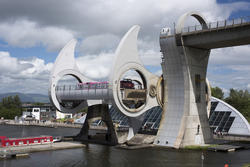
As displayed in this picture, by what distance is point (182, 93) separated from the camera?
4191 centimetres

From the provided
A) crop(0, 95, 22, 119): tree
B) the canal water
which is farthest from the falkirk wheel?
crop(0, 95, 22, 119): tree

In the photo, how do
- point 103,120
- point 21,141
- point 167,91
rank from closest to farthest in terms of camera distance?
point 21,141
point 167,91
point 103,120

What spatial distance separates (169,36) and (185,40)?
220 centimetres

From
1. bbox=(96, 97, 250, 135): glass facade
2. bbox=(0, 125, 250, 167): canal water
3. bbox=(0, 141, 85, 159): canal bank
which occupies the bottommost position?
bbox=(0, 125, 250, 167): canal water

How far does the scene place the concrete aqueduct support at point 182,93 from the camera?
4103 cm

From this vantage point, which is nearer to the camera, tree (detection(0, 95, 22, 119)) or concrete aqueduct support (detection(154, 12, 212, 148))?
concrete aqueduct support (detection(154, 12, 212, 148))

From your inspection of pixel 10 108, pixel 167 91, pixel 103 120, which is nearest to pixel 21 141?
pixel 103 120

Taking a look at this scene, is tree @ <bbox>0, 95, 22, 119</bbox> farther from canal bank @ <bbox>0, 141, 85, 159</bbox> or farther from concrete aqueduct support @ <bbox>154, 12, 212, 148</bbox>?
concrete aqueduct support @ <bbox>154, 12, 212, 148</bbox>

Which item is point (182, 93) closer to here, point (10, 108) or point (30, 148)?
point (30, 148)

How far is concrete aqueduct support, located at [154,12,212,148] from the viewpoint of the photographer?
41.0m

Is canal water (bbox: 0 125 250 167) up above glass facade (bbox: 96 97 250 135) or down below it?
below

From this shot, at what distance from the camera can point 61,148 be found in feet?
132

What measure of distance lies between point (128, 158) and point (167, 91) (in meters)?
13.2

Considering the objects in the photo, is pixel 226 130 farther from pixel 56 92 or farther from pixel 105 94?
pixel 56 92
